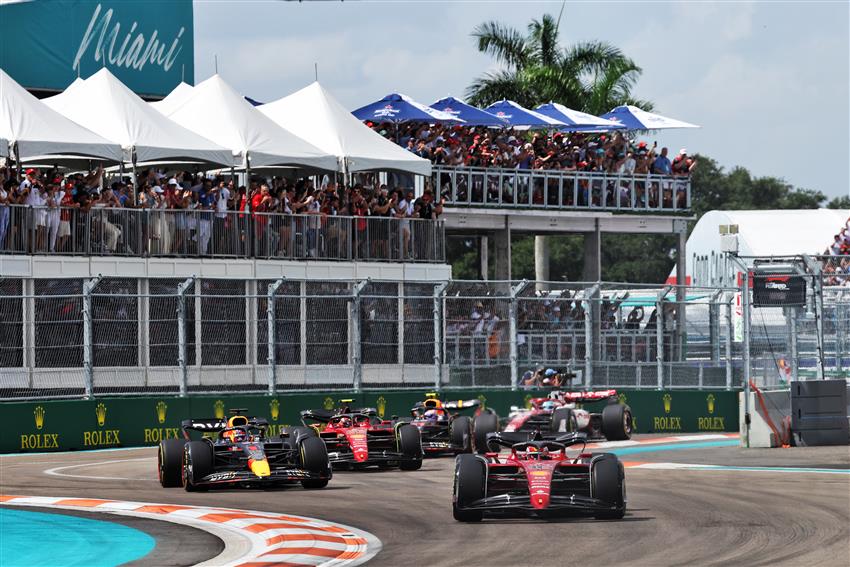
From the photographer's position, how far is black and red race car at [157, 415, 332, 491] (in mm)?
18250

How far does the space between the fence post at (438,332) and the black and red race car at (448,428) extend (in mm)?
4824

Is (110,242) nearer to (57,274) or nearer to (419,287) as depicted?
(57,274)

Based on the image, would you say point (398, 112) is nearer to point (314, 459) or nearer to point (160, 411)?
point (160, 411)

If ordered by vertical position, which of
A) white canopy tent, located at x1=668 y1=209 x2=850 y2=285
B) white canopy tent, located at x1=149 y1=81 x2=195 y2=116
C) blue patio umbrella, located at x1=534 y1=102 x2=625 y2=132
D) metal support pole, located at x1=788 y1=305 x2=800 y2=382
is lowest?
metal support pole, located at x1=788 y1=305 x2=800 y2=382

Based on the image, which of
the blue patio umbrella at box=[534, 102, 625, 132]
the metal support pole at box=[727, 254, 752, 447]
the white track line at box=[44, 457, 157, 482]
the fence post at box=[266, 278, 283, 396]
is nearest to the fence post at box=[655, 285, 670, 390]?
the metal support pole at box=[727, 254, 752, 447]

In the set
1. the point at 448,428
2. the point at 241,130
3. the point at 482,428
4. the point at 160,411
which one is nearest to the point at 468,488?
the point at 482,428

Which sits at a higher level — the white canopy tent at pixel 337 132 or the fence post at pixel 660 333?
the white canopy tent at pixel 337 132

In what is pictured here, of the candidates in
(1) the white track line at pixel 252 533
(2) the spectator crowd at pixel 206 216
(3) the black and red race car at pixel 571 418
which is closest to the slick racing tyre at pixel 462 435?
(3) the black and red race car at pixel 571 418

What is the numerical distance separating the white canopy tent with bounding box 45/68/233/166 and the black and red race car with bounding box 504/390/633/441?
10.1 metres

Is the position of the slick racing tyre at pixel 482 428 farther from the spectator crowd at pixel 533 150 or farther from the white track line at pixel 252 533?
the spectator crowd at pixel 533 150

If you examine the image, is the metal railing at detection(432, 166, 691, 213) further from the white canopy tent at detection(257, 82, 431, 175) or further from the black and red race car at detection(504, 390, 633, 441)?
the black and red race car at detection(504, 390, 633, 441)

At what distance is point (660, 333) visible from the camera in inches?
1156

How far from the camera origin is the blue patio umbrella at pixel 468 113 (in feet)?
132

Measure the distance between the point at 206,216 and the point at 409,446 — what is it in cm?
1161
